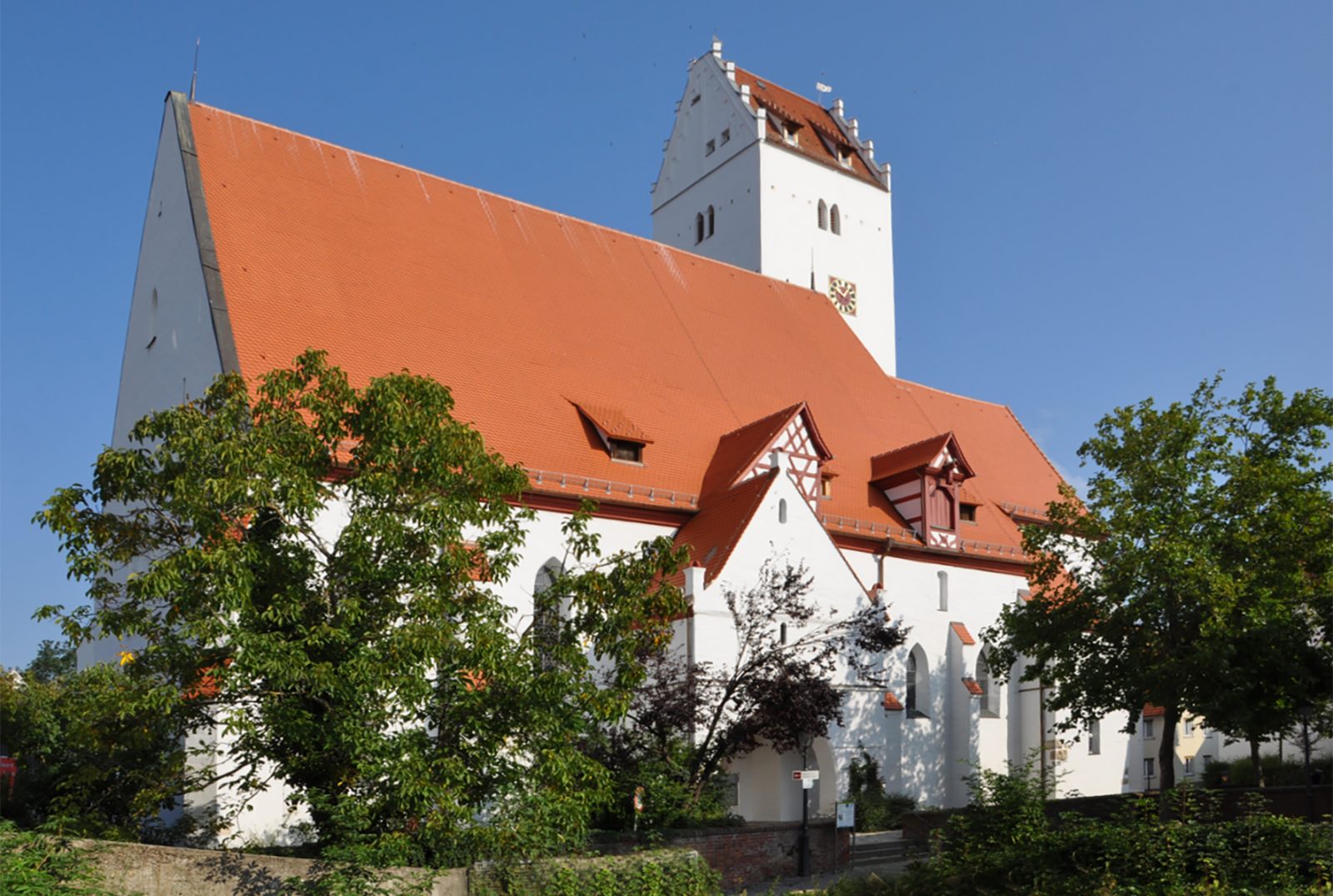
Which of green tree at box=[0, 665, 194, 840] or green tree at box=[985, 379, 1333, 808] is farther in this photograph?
green tree at box=[985, 379, 1333, 808]

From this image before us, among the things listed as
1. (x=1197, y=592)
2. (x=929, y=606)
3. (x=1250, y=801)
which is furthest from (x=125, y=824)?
(x=929, y=606)

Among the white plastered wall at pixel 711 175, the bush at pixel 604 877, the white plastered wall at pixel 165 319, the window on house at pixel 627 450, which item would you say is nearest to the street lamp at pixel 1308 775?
the bush at pixel 604 877

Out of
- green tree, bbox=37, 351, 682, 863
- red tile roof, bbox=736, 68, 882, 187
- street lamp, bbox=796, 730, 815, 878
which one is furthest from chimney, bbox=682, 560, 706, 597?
red tile roof, bbox=736, 68, 882, 187

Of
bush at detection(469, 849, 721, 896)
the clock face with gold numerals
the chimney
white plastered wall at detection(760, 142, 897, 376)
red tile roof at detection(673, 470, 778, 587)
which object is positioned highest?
white plastered wall at detection(760, 142, 897, 376)

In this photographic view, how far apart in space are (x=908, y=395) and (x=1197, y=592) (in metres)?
13.5

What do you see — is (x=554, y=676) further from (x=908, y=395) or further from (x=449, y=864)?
(x=908, y=395)

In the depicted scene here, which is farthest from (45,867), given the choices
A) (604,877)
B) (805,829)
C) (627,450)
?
(627,450)

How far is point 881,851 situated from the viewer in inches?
866

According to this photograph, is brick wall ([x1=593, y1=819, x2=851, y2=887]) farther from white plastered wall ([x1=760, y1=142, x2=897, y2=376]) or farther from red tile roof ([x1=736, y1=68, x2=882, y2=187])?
red tile roof ([x1=736, y1=68, x2=882, y2=187])

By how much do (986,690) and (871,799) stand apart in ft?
Result: 18.0

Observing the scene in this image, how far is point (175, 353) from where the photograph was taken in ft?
71.6

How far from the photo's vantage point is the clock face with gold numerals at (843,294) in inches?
1460

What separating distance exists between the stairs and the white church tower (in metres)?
17.5

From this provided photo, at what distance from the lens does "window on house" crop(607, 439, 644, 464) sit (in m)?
→ 23.7
